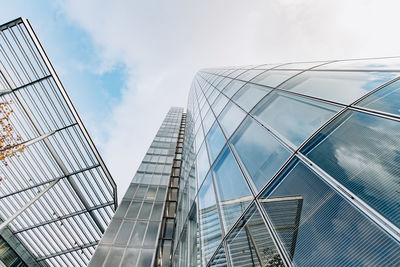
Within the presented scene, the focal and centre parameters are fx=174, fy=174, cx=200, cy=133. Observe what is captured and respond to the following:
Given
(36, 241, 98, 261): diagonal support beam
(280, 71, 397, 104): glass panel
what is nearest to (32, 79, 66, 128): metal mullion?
(36, 241, 98, 261): diagonal support beam

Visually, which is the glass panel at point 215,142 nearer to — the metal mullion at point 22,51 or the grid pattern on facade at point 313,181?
the grid pattern on facade at point 313,181

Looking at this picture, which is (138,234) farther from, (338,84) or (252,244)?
(338,84)

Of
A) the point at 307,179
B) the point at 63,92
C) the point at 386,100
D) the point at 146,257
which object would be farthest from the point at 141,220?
the point at 63,92

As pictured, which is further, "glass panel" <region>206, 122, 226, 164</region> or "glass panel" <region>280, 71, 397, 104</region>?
"glass panel" <region>206, 122, 226, 164</region>

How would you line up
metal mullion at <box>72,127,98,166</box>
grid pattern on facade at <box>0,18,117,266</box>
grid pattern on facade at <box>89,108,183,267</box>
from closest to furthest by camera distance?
grid pattern on facade at <box>89,108,183,267</box> < grid pattern on facade at <box>0,18,117,266</box> < metal mullion at <box>72,127,98,166</box>

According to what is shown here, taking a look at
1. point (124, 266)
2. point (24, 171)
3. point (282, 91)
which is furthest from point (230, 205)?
point (24, 171)

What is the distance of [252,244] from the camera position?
12.1 ft

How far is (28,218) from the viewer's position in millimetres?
22031

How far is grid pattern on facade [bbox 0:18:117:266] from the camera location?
48.2ft

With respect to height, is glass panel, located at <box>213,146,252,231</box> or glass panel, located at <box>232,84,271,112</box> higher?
glass panel, located at <box>232,84,271,112</box>

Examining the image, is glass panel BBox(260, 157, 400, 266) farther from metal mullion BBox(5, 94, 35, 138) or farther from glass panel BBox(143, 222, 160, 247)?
metal mullion BBox(5, 94, 35, 138)

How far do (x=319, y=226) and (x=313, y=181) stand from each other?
79cm

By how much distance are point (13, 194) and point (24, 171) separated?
4.06m

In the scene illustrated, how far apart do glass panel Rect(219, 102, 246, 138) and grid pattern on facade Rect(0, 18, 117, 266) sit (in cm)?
1530
